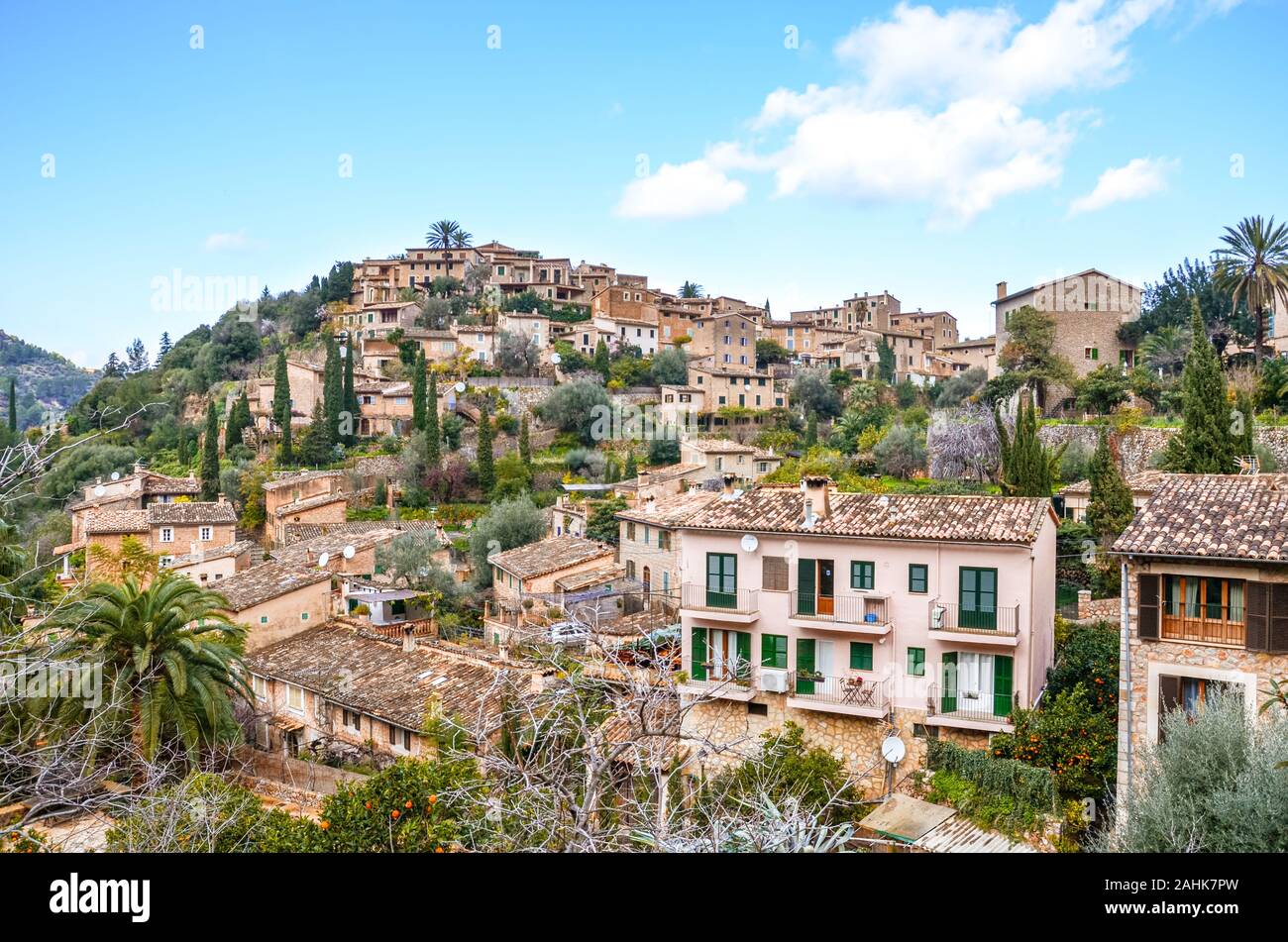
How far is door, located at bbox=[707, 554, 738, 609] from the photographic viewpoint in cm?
1662

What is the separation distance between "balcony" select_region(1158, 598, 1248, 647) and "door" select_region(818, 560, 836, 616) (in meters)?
5.46

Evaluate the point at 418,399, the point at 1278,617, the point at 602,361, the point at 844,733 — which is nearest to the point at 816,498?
the point at 844,733

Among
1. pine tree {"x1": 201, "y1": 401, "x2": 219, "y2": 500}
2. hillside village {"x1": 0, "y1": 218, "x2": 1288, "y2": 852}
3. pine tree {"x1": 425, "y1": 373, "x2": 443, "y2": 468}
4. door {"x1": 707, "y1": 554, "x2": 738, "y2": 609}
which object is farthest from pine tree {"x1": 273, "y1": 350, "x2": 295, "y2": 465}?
door {"x1": 707, "y1": 554, "x2": 738, "y2": 609}

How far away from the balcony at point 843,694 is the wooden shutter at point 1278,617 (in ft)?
19.1

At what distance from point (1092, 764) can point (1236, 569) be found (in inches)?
143

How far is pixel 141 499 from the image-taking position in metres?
36.7

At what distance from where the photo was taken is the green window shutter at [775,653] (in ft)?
53.2

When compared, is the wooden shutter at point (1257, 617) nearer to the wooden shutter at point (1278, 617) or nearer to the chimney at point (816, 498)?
the wooden shutter at point (1278, 617)

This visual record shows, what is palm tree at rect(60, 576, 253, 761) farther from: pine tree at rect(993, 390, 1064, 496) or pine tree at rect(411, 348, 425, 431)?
pine tree at rect(411, 348, 425, 431)

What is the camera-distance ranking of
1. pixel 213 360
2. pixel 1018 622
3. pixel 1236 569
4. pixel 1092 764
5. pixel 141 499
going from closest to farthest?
pixel 1236 569
pixel 1092 764
pixel 1018 622
pixel 141 499
pixel 213 360

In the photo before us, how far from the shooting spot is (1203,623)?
36.7 feet

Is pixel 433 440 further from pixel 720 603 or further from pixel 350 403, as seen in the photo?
pixel 720 603
